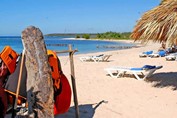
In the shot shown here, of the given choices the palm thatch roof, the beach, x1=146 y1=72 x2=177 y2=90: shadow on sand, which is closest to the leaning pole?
the beach

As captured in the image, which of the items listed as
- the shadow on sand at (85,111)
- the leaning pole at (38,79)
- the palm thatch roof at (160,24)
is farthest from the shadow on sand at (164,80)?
the leaning pole at (38,79)

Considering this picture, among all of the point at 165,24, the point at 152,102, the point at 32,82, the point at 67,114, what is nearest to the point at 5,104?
the point at 32,82

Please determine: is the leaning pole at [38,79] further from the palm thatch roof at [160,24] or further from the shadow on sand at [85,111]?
the palm thatch roof at [160,24]

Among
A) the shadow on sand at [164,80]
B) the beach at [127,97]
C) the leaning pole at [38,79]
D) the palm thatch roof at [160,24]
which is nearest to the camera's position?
the leaning pole at [38,79]

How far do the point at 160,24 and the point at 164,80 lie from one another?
9.27 ft

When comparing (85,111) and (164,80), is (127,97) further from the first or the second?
(164,80)

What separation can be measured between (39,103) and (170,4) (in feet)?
12.7

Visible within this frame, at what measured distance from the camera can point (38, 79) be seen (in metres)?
3.40

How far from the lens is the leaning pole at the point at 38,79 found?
3.38 metres

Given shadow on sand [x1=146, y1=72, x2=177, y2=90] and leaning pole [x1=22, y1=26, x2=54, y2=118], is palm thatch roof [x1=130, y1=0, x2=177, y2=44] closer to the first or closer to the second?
shadow on sand [x1=146, y1=72, x2=177, y2=90]

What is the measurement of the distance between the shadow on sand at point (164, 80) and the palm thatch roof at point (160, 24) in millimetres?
1726

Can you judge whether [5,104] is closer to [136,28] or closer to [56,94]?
[56,94]

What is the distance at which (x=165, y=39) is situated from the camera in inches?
252

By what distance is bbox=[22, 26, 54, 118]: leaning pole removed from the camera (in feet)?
11.1
